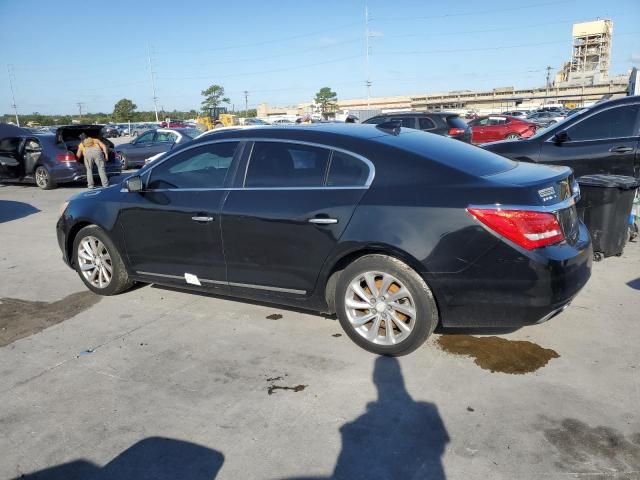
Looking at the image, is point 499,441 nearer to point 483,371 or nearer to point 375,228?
point 483,371

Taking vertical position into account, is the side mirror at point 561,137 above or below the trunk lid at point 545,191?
above

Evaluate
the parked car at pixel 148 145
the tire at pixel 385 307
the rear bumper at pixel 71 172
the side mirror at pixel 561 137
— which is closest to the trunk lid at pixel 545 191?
the tire at pixel 385 307

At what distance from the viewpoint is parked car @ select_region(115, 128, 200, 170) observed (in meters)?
16.8

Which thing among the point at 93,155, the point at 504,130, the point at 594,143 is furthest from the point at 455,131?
the point at 504,130

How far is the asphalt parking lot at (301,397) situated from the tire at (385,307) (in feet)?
0.49

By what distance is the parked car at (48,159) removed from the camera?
43.5 ft

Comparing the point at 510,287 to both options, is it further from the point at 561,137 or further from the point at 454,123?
the point at 454,123

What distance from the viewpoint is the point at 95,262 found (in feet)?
→ 16.9

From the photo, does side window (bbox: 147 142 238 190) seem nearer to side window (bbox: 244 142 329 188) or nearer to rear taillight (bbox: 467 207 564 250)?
side window (bbox: 244 142 329 188)

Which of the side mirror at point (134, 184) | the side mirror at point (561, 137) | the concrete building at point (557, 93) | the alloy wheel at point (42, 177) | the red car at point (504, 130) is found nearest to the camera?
the side mirror at point (134, 184)

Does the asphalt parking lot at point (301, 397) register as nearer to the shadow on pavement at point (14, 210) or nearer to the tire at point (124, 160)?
the shadow on pavement at point (14, 210)

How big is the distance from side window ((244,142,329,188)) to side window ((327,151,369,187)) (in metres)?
0.07

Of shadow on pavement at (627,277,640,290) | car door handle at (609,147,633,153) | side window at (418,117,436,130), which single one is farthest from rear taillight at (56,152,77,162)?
shadow on pavement at (627,277,640,290)

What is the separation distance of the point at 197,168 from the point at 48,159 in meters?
10.6
